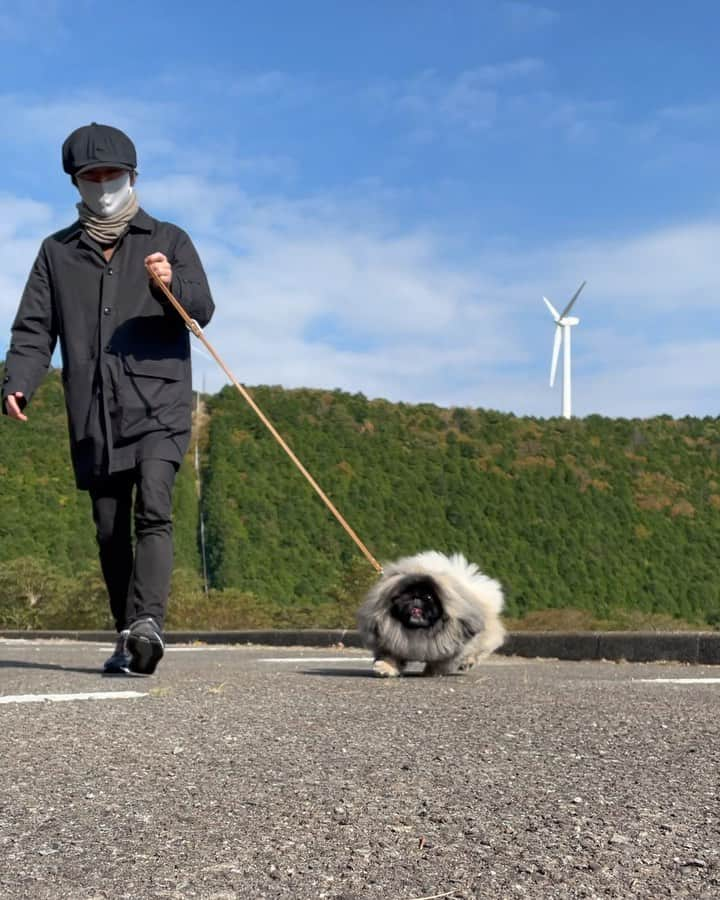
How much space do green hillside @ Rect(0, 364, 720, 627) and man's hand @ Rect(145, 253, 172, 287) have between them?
2785 centimetres

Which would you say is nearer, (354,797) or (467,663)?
(354,797)

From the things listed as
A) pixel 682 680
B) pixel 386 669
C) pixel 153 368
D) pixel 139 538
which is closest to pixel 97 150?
pixel 153 368

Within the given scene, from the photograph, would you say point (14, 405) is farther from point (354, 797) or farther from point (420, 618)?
point (354, 797)

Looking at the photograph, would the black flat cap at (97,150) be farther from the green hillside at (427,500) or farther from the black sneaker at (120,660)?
the green hillside at (427,500)

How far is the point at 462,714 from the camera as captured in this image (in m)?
4.48

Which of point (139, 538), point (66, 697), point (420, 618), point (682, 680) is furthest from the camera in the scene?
point (682, 680)

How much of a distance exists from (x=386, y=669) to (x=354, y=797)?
3.79 m

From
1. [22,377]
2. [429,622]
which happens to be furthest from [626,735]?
[22,377]

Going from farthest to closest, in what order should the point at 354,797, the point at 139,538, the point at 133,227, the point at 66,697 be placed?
the point at 133,227, the point at 139,538, the point at 66,697, the point at 354,797

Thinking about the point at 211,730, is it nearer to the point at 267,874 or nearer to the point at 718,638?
the point at 267,874

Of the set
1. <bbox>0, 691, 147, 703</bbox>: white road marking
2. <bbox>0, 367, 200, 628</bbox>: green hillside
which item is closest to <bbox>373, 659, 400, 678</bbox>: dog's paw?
<bbox>0, 691, 147, 703</bbox>: white road marking

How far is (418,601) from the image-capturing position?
21.1 feet

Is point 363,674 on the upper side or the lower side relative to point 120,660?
lower

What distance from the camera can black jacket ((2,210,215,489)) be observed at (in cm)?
587
